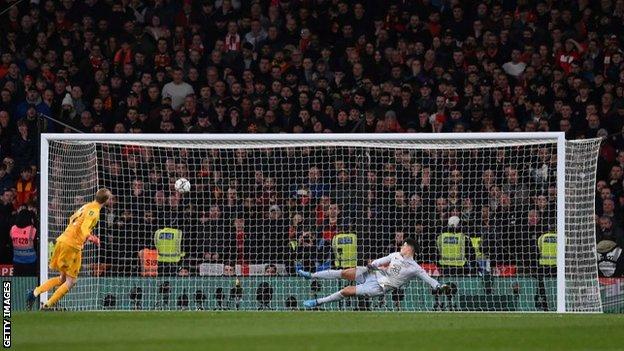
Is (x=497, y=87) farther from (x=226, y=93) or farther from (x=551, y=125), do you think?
(x=226, y=93)

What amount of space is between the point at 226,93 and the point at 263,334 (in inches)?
361

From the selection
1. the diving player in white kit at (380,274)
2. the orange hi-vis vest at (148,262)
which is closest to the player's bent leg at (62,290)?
the orange hi-vis vest at (148,262)

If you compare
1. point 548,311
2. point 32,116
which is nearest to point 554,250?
point 548,311

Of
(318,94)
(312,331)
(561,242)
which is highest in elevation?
(318,94)

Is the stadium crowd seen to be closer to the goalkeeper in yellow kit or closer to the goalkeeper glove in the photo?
the goalkeeper glove

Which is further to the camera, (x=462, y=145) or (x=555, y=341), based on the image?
(x=462, y=145)

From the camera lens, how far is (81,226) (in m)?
19.2

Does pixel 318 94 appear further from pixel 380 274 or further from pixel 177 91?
pixel 380 274

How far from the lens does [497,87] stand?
81.3 ft

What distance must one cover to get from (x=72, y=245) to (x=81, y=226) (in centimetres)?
27

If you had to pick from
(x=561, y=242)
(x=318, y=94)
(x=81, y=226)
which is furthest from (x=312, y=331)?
(x=318, y=94)

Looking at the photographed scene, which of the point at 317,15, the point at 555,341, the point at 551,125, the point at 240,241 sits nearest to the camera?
the point at 555,341

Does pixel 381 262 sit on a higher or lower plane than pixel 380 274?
higher

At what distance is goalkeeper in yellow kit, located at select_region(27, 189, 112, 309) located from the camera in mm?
19219
